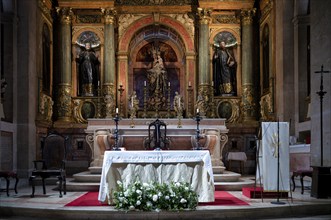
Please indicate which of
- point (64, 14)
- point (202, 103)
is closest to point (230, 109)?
point (202, 103)

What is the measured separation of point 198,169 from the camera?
8742mm

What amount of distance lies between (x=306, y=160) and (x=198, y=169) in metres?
4.76

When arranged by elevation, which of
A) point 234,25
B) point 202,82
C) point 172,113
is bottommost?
point 172,113

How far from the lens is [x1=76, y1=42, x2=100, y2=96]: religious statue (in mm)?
17344

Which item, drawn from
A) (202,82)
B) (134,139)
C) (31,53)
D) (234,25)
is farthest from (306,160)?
(31,53)

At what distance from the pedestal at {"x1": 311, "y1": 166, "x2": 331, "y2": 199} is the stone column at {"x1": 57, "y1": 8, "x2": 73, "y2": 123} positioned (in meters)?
9.81

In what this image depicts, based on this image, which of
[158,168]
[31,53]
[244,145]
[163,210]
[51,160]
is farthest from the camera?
[244,145]

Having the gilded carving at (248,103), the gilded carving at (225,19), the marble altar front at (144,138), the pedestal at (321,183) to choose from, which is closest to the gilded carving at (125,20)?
the gilded carving at (225,19)

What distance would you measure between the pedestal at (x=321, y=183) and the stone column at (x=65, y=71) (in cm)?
981

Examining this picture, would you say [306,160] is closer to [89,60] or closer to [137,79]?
[137,79]

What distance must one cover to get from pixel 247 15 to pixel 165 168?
33.1 feet

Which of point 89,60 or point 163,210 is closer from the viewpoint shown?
point 163,210

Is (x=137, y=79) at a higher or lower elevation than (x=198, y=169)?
higher

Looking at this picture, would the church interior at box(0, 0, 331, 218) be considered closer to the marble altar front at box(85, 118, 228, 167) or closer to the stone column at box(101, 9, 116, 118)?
the stone column at box(101, 9, 116, 118)
